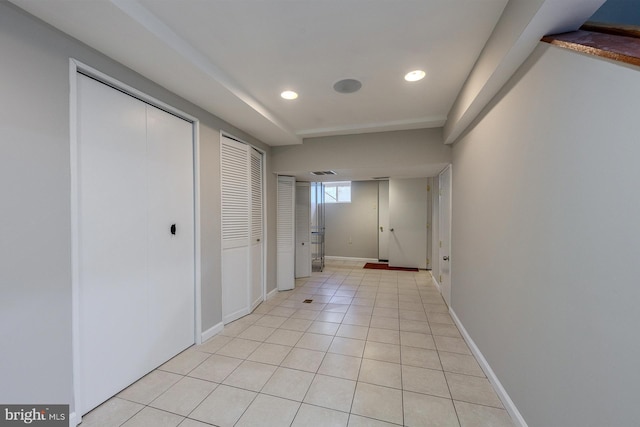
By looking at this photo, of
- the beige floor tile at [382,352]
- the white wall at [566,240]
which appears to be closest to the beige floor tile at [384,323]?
the beige floor tile at [382,352]

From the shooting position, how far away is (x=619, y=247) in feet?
2.99

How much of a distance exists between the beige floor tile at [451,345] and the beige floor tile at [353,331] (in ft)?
2.52

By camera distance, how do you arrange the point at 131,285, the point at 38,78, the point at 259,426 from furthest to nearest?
the point at 131,285, the point at 259,426, the point at 38,78

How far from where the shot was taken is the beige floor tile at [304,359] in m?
2.21

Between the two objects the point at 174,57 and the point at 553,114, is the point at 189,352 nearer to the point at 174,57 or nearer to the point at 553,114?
the point at 174,57

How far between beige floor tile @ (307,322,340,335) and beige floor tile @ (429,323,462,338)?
45.5 inches

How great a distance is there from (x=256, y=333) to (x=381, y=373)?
58.1 inches

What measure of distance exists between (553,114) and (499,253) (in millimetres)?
1037

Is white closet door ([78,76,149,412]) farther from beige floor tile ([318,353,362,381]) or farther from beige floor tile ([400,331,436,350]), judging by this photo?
beige floor tile ([400,331,436,350])

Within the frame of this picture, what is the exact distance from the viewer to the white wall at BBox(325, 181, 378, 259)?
7164mm

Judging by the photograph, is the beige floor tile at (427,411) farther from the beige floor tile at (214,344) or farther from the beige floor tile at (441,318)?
the beige floor tile at (214,344)

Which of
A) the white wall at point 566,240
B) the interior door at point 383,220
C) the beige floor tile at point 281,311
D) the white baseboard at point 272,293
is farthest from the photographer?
the interior door at point 383,220

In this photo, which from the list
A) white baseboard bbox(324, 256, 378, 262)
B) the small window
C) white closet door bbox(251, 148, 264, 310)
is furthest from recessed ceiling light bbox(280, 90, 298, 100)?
white baseboard bbox(324, 256, 378, 262)

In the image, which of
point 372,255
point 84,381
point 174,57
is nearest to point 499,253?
point 174,57
